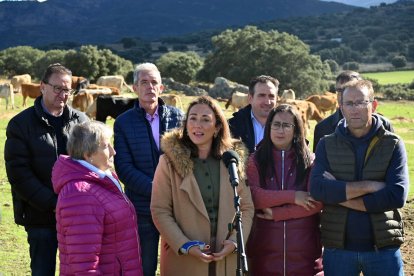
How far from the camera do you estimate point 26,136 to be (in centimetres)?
490

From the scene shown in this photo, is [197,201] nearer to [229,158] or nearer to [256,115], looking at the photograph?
[229,158]

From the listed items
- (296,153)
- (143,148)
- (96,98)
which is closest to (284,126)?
(296,153)

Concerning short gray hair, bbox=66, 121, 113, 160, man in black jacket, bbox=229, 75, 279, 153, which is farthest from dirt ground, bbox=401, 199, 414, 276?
short gray hair, bbox=66, 121, 113, 160

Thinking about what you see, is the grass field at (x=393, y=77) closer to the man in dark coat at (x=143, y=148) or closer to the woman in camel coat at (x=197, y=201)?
the man in dark coat at (x=143, y=148)

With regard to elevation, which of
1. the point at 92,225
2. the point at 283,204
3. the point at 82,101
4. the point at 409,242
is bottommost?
the point at 409,242

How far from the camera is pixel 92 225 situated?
3785 millimetres

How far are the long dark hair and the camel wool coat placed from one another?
0.26 metres

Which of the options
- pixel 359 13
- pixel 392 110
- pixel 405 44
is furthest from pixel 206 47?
pixel 392 110

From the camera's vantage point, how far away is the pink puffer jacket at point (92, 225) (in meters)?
3.77

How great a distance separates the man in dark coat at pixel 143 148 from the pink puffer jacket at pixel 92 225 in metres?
1.04

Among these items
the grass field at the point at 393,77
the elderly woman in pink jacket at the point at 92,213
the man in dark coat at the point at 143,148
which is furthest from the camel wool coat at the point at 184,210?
the grass field at the point at 393,77

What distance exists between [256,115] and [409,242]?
415cm

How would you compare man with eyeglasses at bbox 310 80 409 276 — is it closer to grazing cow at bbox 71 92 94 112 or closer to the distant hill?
grazing cow at bbox 71 92 94 112

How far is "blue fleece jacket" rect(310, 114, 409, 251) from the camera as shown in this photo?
167 inches
